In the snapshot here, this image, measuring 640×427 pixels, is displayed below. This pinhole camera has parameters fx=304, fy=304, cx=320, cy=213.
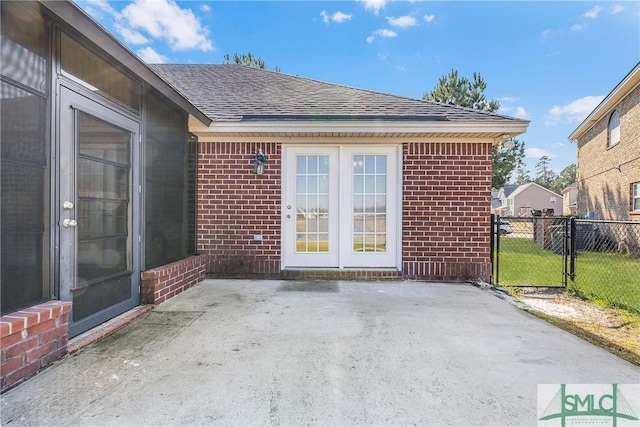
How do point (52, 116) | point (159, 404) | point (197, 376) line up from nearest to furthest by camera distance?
point (159, 404)
point (197, 376)
point (52, 116)

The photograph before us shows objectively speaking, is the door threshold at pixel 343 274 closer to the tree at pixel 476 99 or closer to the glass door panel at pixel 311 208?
the glass door panel at pixel 311 208

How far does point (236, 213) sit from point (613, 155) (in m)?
16.1

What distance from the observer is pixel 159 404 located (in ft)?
5.76

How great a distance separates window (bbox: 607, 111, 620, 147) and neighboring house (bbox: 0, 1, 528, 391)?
12.3 metres

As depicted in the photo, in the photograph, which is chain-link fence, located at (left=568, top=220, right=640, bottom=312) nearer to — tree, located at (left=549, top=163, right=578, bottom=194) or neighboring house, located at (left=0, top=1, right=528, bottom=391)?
neighboring house, located at (left=0, top=1, right=528, bottom=391)

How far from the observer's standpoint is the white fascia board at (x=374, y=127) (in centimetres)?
461

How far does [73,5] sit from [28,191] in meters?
1.31

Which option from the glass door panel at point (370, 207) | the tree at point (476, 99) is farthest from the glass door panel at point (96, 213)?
the tree at point (476, 99)

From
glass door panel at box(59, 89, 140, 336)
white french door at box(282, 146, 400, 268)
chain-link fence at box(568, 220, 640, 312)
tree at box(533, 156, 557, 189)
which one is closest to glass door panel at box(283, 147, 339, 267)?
white french door at box(282, 146, 400, 268)

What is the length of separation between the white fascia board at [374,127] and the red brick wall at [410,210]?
1.29ft

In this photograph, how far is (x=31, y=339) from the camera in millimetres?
1994

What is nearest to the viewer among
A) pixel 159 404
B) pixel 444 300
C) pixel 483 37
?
pixel 159 404

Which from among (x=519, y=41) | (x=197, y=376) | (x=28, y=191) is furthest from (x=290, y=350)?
(x=519, y=41)

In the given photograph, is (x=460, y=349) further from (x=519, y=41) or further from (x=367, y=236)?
A: (x=519, y=41)
